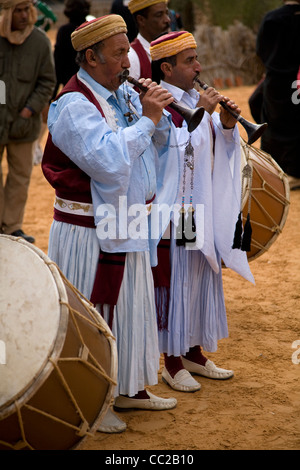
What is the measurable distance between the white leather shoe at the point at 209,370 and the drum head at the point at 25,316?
5.31 feet

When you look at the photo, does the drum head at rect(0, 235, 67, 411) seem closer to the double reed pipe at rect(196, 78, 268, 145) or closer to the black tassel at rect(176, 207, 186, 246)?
the black tassel at rect(176, 207, 186, 246)

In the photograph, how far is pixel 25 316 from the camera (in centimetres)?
258

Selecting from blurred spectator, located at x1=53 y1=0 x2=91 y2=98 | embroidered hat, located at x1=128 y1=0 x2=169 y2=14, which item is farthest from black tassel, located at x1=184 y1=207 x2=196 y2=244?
blurred spectator, located at x1=53 y1=0 x2=91 y2=98

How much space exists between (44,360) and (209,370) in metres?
1.70

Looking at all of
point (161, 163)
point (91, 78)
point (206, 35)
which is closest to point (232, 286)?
point (161, 163)

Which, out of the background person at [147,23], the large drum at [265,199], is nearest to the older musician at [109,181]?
the large drum at [265,199]

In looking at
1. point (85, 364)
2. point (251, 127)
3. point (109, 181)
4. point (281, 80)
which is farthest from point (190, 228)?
point (281, 80)

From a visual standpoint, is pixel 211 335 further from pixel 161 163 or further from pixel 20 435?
pixel 20 435

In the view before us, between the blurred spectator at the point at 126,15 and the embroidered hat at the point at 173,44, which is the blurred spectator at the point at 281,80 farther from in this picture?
the embroidered hat at the point at 173,44

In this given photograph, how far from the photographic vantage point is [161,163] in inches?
141

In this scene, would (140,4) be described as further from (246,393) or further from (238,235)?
(246,393)

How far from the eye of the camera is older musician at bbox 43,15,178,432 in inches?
118

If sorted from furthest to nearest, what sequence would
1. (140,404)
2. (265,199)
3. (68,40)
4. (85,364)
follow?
(68,40) < (265,199) < (140,404) < (85,364)

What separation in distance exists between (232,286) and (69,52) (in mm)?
3440
